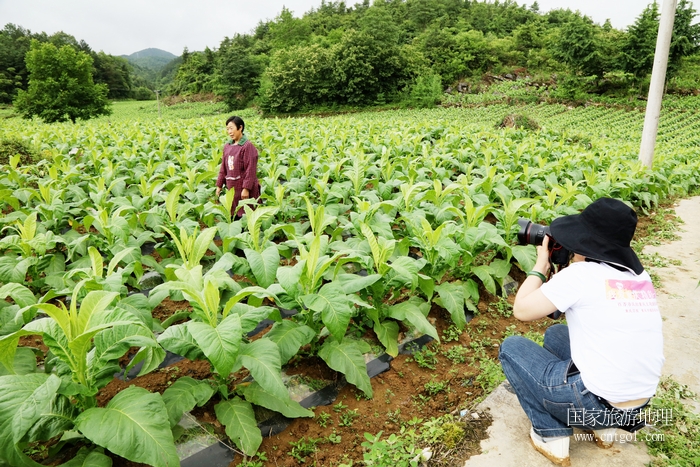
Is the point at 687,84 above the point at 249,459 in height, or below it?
above

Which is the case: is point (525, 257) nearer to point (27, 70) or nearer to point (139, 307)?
point (139, 307)

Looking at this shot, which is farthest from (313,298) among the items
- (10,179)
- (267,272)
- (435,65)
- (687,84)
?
(435,65)

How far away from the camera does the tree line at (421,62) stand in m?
32.5

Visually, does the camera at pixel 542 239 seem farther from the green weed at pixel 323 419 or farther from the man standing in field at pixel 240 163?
the man standing in field at pixel 240 163

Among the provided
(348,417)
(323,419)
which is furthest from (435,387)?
(323,419)

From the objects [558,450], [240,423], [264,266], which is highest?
[264,266]

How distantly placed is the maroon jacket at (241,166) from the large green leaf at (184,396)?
11.1 ft

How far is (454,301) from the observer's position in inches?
127

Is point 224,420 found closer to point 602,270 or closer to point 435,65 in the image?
point 602,270

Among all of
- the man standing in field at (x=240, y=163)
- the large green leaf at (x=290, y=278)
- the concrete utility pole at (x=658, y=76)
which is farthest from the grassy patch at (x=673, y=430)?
the concrete utility pole at (x=658, y=76)

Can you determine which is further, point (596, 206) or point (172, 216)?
point (172, 216)

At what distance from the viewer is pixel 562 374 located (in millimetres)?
2084

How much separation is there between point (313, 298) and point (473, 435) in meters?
1.19

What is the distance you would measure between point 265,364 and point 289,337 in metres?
0.42
